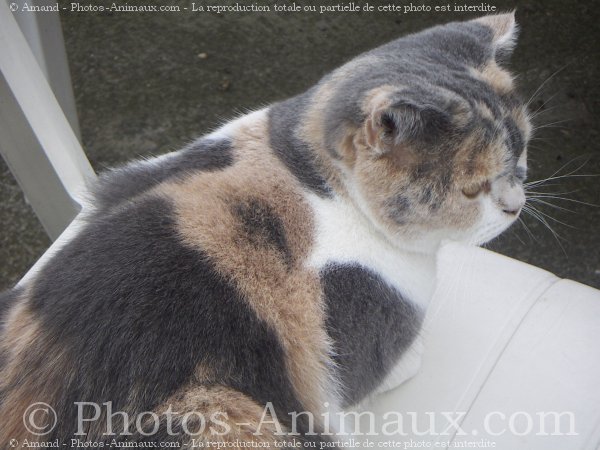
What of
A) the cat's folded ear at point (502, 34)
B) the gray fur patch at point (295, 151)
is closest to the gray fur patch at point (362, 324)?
the gray fur patch at point (295, 151)

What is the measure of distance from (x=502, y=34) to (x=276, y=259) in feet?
1.53

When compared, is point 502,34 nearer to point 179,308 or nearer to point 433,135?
point 433,135

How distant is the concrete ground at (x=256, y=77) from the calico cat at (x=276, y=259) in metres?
0.95

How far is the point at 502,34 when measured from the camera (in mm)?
940

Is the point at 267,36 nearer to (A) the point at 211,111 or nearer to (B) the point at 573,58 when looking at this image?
(A) the point at 211,111

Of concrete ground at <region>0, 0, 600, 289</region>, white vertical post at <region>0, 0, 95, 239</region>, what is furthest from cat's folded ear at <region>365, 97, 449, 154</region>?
concrete ground at <region>0, 0, 600, 289</region>

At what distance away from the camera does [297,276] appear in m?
0.79

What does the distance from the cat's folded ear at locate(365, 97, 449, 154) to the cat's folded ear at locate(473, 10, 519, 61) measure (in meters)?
0.24

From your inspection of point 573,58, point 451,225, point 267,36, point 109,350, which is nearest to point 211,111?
point 267,36

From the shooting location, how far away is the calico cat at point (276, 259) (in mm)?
693

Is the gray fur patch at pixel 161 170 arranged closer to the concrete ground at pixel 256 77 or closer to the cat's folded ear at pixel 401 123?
the cat's folded ear at pixel 401 123

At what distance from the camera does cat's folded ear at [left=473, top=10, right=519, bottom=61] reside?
3.04ft

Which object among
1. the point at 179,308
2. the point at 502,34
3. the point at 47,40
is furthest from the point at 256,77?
the point at 179,308

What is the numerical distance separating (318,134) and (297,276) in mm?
190
